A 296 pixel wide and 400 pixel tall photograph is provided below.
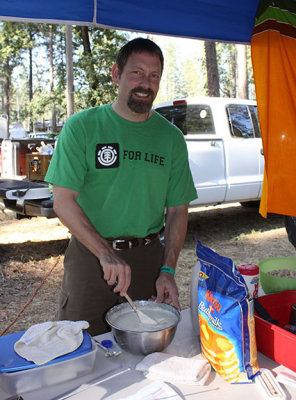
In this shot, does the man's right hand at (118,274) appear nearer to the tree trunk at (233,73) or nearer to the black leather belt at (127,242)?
the black leather belt at (127,242)

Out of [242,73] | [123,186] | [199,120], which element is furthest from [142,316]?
[242,73]

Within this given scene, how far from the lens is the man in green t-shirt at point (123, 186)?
80.5 inches

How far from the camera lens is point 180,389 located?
1.28 metres

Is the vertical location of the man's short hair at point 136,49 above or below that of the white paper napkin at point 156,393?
above

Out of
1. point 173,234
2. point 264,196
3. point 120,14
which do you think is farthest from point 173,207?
point 120,14

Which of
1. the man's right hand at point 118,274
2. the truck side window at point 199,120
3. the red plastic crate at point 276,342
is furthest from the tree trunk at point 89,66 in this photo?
the red plastic crate at point 276,342

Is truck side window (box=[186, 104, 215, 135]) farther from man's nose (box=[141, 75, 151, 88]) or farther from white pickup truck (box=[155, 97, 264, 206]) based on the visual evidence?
man's nose (box=[141, 75, 151, 88])

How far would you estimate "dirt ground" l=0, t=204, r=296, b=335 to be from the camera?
4.36 m

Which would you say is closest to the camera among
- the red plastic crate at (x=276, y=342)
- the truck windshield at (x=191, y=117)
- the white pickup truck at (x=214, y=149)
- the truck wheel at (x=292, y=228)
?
the red plastic crate at (x=276, y=342)

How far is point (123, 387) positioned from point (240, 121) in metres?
6.11

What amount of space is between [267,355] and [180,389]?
40 centimetres

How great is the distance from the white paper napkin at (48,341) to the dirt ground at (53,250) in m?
2.64

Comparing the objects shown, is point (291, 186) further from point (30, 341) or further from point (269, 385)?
point (30, 341)

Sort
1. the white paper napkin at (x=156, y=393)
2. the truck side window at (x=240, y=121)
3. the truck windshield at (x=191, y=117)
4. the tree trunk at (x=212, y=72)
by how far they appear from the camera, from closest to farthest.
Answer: the white paper napkin at (x=156, y=393), the truck windshield at (x=191, y=117), the truck side window at (x=240, y=121), the tree trunk at (x=212, y=72)
